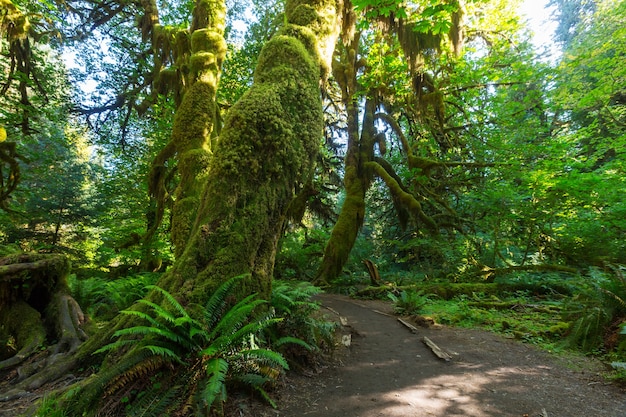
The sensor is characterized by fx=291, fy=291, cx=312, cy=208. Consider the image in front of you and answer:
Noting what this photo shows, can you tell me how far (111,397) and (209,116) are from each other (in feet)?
19.5

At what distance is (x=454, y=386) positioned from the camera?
3.59 m

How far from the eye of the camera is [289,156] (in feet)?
13.4

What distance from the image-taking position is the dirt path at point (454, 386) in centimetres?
297

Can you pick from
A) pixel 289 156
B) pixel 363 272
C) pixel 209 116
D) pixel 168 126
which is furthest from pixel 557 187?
pixel 168 126

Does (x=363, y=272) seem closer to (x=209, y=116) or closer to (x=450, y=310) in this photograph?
(x=450, y=310)

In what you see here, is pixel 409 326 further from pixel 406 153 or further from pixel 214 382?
pixel 406 153

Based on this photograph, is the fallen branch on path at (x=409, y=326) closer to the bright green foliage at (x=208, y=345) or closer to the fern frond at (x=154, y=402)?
the bright green foliage at (x=208, y=345)

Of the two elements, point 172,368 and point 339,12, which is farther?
point 339,12

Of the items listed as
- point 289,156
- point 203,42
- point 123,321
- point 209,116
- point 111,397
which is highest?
point 203,42

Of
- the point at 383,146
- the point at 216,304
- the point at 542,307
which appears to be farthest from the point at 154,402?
the point at 383,146

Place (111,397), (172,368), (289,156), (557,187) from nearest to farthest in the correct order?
(111,397) → (172,368) → (289,156) → (557,187)

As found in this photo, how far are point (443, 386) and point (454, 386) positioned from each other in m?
0.13

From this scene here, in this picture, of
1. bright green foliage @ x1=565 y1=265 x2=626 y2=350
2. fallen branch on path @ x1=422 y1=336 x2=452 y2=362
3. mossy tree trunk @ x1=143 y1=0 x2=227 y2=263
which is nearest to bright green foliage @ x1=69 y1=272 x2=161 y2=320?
mossy tree trunk @ x1=143 y1=0 x2=227 y2=263

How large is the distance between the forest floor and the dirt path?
10 mm
